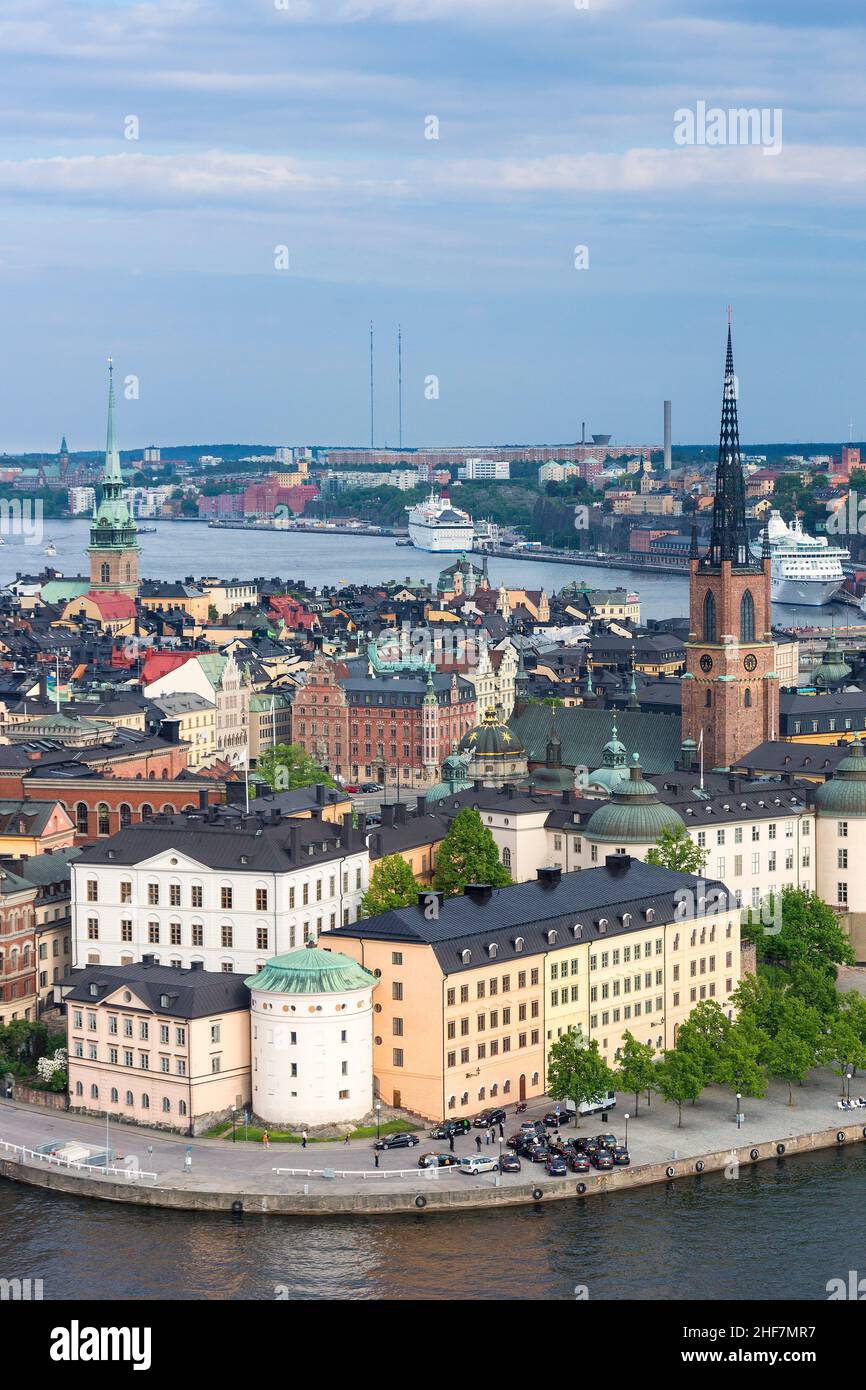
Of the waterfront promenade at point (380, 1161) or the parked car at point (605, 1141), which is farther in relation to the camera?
the parked car at point (605, 1141)

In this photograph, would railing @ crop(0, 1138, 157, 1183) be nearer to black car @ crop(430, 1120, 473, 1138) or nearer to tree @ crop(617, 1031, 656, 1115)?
black car @ crop(430, 1120, 473, 1138)

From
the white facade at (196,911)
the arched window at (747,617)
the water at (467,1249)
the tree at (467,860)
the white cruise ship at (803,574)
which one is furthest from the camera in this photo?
the white cruise ship at (803,574)

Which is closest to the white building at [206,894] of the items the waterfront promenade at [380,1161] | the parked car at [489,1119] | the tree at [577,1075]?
Answer: the waterfront promenade at [380,1161]

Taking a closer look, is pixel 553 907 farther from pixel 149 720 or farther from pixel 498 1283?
pixel 149 720

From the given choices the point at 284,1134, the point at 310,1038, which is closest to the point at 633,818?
the point at 310,1038

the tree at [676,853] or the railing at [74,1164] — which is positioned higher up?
the tree at [676,853]

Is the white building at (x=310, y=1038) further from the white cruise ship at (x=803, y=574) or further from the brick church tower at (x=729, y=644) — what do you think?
the white cruise ship at (x=803, y=574)
